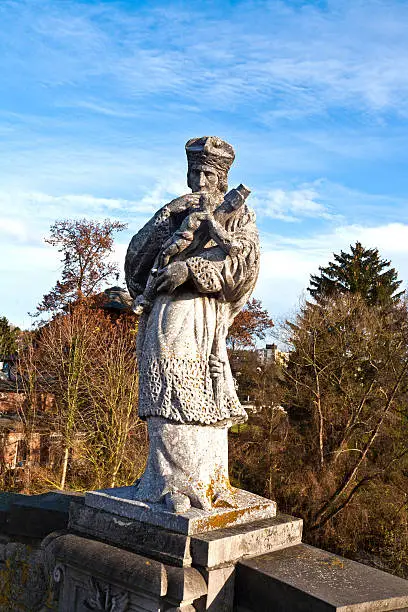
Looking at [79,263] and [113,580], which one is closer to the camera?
[113,580]

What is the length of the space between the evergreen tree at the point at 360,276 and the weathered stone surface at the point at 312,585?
22917mm

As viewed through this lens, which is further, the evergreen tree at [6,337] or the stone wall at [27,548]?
the evergreen tree at [6,337]

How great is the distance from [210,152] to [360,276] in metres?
23.4

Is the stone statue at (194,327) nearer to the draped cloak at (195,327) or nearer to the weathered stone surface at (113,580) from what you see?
the draped cloak at (195,327)

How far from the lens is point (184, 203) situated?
4332 millimetres

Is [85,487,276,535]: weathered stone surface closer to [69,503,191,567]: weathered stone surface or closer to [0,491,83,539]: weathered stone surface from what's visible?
[69,503,191,567]: weathered stone surface

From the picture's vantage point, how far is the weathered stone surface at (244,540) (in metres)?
3.32

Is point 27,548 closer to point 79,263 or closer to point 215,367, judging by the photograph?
point 215,367

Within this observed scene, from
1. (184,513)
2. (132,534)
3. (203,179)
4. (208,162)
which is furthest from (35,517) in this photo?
(208,162)

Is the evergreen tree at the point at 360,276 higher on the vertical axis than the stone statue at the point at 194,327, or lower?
higher

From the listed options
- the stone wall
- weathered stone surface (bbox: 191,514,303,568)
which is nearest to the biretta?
weathered stone surface (bbox: 191,514,303,568)

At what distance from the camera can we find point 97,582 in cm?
362

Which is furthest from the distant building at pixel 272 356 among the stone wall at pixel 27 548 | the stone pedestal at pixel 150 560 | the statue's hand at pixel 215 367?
the stone pedestal at pixel 150 560

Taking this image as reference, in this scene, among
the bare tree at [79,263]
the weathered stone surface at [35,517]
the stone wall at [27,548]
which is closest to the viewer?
the stone wall at [27,548]
